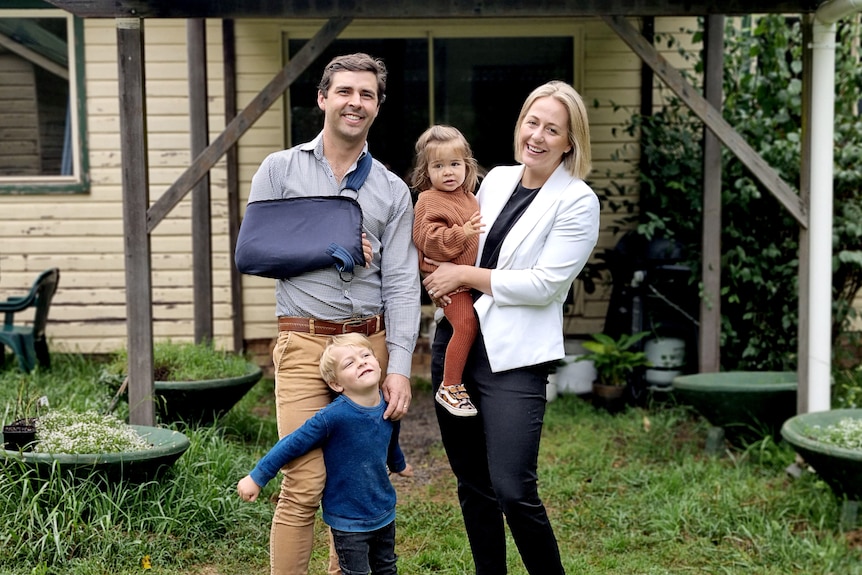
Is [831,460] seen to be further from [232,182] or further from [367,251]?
[232,182]

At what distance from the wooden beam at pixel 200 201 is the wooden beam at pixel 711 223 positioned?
3.34 m

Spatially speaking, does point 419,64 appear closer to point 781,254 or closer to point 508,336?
point 781,254

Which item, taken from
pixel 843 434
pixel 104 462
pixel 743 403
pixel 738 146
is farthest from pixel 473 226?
pixel 743 403

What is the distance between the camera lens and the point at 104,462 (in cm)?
401

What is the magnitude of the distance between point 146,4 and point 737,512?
12.5ft

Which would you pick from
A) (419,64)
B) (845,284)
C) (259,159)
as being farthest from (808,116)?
(259,159)

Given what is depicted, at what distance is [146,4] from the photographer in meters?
4.71

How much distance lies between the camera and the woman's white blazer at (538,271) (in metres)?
3.00

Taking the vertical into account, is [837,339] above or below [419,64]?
below

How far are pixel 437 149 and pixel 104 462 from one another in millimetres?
2063

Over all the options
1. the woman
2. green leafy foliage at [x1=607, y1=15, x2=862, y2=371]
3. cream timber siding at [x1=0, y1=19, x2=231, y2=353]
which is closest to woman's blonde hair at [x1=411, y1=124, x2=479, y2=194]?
the woman

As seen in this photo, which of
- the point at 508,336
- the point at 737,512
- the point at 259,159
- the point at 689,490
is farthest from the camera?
the point at 259,159

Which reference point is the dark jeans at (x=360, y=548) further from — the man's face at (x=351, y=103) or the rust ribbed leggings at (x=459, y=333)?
the man's face at (x=351, y=103)

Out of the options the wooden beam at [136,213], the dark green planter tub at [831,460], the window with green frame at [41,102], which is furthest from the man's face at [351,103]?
the window with green frame at [41,102]
